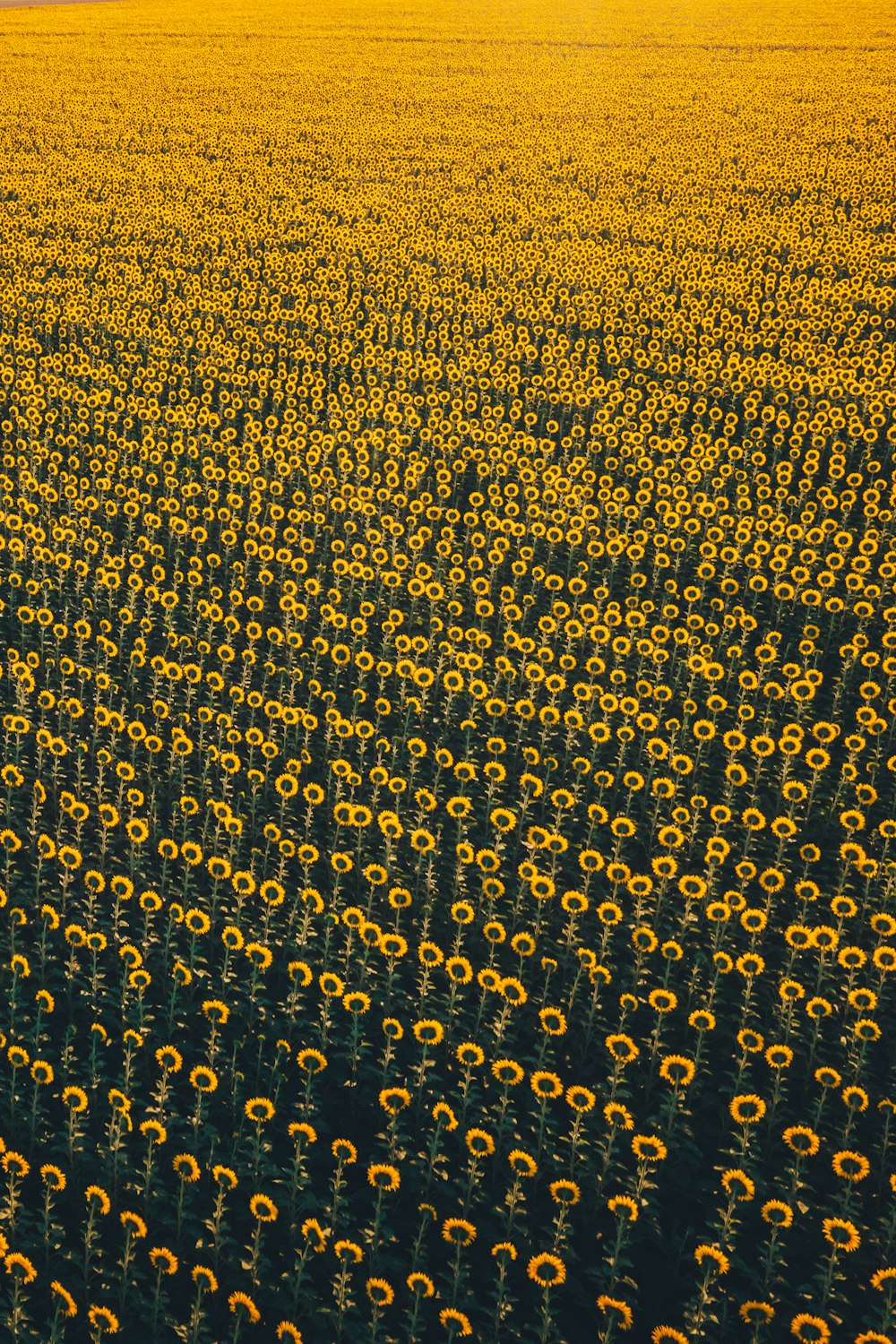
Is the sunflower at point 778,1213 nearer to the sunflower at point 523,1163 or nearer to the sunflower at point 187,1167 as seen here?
the sunflower at point 523,1163

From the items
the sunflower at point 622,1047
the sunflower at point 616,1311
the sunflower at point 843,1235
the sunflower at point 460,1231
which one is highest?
the sunflower at point 622,1047

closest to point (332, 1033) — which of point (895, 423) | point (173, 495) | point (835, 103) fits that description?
point (173, 495)

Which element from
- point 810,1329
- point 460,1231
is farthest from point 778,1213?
point 460,1231

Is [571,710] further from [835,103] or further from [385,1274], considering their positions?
[835,103]

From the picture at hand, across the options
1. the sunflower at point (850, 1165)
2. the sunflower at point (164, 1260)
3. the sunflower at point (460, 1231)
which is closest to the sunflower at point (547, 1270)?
the sunflower at point (460, 1231)

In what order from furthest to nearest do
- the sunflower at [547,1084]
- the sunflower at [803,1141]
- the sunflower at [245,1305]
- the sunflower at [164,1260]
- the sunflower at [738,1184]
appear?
the sunflower at [547,1084]
the sunflower at [803,1141]
the sunflower at [738,1184]
the sunflower at [164,1260]
the sunflower at [245,1305]

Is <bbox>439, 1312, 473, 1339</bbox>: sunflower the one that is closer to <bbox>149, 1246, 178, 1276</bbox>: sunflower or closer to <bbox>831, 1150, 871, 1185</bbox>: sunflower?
<bbox>149, 1246, 178, 1276</bbox>: sunflower

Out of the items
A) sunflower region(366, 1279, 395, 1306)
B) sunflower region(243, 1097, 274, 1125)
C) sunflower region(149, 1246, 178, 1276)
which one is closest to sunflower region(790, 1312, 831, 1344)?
sunflower region(366, 1279, 395, 1306)

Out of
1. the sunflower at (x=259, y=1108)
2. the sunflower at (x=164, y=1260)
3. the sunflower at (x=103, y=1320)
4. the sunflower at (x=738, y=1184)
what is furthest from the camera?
the sunflower at (x=259, y=1108)
